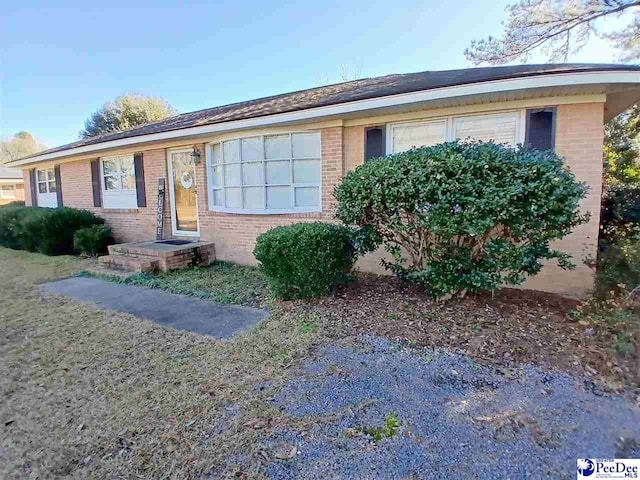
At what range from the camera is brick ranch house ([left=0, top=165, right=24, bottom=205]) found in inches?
1058

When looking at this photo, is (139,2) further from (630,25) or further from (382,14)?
(630,25)

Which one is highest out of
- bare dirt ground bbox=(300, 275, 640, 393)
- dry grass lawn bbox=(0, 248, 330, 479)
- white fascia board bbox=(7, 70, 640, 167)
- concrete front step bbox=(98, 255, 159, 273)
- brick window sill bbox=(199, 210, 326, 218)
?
white fascia board bbox=(7, 70, 640, 167)

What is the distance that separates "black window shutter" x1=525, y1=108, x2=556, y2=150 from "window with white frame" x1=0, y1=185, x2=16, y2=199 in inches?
1412

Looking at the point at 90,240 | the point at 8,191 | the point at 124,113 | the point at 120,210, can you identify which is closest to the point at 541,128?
the point at 90,240

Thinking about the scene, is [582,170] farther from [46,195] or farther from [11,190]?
[11,190]

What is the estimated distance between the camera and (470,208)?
363 centimetres

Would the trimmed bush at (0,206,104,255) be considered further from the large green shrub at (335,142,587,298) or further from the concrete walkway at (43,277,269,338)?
the large green shrub at (335,142,587,298)

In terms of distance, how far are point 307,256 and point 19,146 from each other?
56373mm

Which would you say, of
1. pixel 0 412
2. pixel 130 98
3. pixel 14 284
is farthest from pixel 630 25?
pixel 130 98

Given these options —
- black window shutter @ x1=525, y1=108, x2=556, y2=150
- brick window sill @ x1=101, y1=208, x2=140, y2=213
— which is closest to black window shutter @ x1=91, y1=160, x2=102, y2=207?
brick window sill @ x1=101, y1=208, x2=140, y2=213

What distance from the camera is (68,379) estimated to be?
3008mm

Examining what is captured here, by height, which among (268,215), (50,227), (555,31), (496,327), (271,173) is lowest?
(496,327)

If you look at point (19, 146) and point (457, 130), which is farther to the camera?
point (19, 146)

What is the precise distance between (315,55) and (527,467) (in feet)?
76.8
